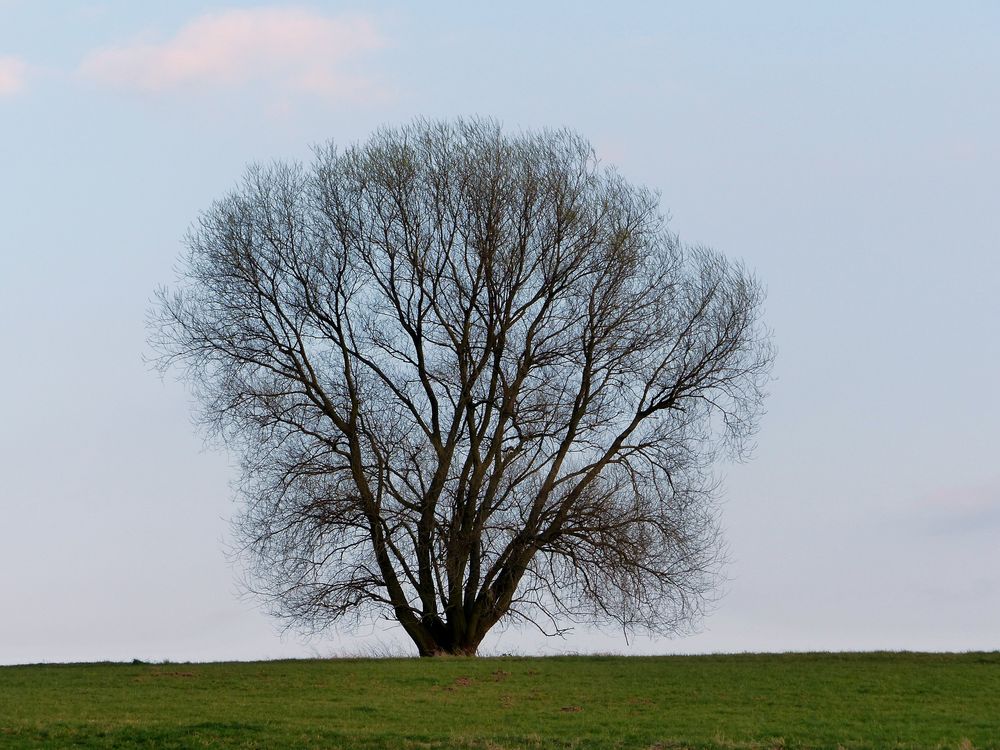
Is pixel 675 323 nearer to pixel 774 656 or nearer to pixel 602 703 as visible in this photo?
pixel 774 656

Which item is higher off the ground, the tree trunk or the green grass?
the tree trunk

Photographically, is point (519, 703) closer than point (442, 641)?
Yes

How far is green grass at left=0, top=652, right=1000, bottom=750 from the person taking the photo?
1877 cm

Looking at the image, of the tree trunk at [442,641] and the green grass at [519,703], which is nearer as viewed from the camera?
the green grass at [519,703]

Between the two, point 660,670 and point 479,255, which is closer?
point 660,670

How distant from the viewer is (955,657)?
93.2 feet

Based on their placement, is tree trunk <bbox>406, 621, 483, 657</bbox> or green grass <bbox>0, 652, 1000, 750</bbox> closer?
green grass <bbox>0, 652, 1000, 750</bbox>

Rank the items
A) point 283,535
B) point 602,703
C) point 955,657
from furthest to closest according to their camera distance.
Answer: point 283,535 → point 955,657 → point 602,703

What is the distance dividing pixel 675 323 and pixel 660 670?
9.60 metres

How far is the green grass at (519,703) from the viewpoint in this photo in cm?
1877

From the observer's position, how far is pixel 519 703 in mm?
22562

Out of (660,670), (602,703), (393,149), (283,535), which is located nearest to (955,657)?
(660,670)

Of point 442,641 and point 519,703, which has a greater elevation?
point 442,641

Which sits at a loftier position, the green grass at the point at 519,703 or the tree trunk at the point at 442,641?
the tree trunk at the point at 442,641
